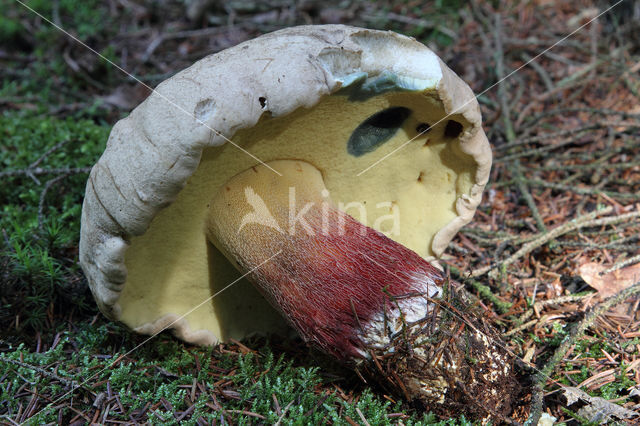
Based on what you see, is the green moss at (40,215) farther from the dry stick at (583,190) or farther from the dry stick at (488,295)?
the dry stick at (583,190)

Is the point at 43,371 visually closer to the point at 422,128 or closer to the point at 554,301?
the point at 422,128

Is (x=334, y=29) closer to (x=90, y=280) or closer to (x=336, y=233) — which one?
(x=336, y=233)

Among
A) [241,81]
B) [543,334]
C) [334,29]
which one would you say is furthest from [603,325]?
[241,81]

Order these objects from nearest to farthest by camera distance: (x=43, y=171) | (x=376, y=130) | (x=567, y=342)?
(x=567, y=342) → (x=376, y=130) → (x=43, y=171)

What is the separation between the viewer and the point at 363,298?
1463mm

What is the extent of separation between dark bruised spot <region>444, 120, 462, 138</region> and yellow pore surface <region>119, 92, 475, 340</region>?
0.07 ft

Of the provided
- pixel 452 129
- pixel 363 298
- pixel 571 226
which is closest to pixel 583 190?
pixel 571 226

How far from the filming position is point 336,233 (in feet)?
5.20

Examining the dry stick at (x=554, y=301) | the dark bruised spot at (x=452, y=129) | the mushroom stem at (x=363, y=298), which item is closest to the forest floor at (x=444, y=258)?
the dry stick at (x=554, y=301)

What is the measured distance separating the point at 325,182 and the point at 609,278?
109 cm

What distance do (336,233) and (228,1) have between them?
2.74m

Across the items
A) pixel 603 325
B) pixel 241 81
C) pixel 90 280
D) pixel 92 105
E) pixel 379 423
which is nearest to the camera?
pixel 241 81

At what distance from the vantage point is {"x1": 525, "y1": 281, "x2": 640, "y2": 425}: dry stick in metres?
1.44

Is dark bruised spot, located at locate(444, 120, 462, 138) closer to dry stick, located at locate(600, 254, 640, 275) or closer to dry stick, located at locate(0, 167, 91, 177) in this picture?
dry stick, located at locate(600, 254, 640, 275)
